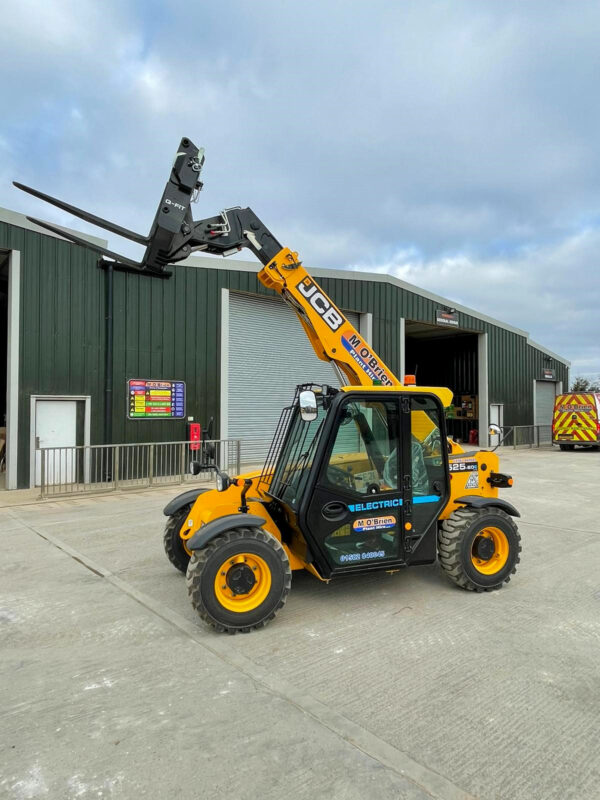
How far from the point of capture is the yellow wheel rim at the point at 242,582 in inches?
149

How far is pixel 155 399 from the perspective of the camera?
1269 cm

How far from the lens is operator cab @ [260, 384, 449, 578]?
411 centimetres

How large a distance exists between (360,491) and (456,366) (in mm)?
21679

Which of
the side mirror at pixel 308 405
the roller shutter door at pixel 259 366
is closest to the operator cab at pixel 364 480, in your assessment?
the side mirror at pixel 308 405

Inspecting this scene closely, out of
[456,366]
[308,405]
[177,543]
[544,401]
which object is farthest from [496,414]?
[308,405]

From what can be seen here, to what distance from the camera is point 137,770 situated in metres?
2.36

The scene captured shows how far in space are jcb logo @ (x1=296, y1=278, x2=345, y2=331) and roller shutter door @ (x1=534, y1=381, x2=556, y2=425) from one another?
23.0 m

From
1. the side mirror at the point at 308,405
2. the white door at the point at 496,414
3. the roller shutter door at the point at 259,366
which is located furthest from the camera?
the white door at the point at 496,414

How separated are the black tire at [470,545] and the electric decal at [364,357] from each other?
5.88 ft

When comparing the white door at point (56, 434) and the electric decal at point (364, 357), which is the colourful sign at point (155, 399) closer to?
the white door at point (56, 434)

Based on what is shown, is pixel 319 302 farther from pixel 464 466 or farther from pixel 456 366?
pixel 456 366

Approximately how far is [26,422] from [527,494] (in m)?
10.5

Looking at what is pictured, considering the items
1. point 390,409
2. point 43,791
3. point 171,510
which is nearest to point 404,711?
point 43,791

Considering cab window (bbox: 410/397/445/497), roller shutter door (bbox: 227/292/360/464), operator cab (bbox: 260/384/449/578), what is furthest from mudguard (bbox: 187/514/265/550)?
roller shutter door (bbox: 227/292/360/464)
